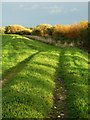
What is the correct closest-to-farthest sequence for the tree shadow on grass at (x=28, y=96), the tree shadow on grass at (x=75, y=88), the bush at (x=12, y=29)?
the tree shadow on grass at (x=28, y=96), the tree shadow on grass at (x=75, y=88), the bush at (x=12, y=29)

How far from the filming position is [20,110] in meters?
25.4

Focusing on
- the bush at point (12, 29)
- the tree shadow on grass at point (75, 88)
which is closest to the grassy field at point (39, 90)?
the tree shadow on grass at point (75, 88)

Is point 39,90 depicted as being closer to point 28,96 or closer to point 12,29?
point 28,96

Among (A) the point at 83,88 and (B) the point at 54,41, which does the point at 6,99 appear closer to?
(A) the point at 83,88

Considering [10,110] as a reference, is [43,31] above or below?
above

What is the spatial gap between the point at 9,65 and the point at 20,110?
24.4 metres

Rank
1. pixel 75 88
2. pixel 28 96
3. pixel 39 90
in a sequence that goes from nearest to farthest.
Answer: pixel 28 96
pixel 39 90
pixel 75 88

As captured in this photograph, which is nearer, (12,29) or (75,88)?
(75,88)

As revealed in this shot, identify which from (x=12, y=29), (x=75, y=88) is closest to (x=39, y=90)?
(x=75, y=88)

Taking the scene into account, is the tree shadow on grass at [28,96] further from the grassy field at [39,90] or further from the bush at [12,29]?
the bush at [12,29]

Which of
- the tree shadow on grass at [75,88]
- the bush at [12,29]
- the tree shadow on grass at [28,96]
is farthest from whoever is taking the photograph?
the bush at [12,29]

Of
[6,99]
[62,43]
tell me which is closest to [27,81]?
[6,99]

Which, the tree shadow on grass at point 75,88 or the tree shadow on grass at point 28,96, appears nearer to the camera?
the tree shadow on grass at point 28,96

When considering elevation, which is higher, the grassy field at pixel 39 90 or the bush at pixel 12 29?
the bush at pixel 12 29
